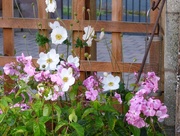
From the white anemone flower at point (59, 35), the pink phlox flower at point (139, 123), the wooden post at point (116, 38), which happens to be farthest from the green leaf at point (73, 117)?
the wooden post at point (116, 38)

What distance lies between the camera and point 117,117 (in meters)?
3.55

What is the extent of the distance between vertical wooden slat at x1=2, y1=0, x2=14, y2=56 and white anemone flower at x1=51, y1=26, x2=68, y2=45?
50.3 inches

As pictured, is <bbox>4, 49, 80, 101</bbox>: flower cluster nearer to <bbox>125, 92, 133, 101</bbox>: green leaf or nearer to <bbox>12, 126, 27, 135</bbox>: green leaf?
<bbox>12, 126, 27, 135</bbox>: green leaf

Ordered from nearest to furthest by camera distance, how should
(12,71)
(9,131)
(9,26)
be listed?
(9,131) → (12,71) → (9,26)

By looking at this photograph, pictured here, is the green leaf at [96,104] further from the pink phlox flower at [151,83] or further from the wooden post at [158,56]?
the wooden post at [158,56]

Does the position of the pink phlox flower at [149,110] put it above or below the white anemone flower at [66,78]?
below

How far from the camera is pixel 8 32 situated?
492 cm

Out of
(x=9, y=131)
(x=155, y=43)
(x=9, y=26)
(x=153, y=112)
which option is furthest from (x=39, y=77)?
(x=9, y=26)

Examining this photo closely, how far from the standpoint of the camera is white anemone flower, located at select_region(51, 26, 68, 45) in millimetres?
3671

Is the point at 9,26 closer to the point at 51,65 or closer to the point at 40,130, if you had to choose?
the point at 51,65

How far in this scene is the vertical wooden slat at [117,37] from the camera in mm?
4672

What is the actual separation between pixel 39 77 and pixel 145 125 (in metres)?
0.62

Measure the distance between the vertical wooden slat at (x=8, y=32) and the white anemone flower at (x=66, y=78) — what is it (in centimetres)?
171

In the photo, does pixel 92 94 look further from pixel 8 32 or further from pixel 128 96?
pixel 8 32
